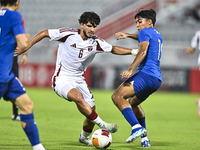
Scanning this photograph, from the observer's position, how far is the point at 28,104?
4.06 m

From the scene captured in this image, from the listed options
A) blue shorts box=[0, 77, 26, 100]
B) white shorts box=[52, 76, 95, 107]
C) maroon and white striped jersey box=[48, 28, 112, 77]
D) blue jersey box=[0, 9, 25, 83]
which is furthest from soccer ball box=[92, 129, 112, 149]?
blue jersey box=[0, 9, 25, 83]

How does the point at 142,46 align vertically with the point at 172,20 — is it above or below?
below

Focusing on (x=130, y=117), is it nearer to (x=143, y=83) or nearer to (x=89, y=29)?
(x=143, y=83)

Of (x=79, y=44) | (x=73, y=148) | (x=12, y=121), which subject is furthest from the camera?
(x=12, y=121)

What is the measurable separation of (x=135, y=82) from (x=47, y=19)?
63.5ft

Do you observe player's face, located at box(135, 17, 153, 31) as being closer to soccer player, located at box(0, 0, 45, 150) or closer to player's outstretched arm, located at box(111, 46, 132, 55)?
player's outstretched arm, located at box(111, 46, 132, 55)

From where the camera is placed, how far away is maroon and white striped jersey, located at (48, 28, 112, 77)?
5508 millimetres

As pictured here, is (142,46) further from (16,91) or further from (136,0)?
(136,0)

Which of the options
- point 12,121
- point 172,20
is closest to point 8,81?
point 12,121

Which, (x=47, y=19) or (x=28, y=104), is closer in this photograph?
(x=28, y=104)

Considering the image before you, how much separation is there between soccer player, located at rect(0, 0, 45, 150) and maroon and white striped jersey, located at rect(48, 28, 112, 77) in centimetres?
151

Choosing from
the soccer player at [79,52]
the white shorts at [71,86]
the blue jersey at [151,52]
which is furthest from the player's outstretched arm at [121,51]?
the white shorts at [71,86]

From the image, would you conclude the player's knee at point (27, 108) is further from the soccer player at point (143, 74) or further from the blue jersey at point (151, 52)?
the blue jersey at point (151, 52)

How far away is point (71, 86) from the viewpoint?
528cm
